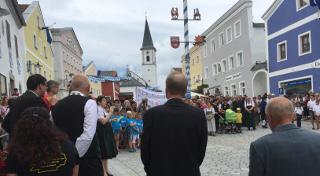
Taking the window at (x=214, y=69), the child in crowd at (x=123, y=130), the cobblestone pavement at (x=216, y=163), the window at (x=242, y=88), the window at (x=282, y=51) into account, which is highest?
the window at (x=282, y=51)

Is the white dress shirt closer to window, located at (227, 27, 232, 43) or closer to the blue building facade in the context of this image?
the blue building facade

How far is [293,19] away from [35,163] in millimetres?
21949

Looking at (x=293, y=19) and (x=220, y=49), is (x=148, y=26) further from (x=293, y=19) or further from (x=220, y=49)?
(x=293, y=19)

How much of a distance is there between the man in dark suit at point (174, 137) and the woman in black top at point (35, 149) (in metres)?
0.90

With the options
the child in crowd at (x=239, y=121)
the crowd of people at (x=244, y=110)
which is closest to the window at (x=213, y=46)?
the crowd of people at (x=244, y=110)

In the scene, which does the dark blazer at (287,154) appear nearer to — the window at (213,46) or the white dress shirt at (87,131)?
the white dress shirt at (87,131)

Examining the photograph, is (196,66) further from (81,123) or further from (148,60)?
(148,60)

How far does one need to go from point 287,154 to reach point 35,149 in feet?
6.45

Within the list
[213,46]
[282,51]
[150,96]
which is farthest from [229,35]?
[150,96]

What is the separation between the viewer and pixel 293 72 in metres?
20.6

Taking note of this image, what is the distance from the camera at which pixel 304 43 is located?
19.6 m

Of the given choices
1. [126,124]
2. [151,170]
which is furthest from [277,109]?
[126,124]

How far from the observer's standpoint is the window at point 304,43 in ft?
62.8

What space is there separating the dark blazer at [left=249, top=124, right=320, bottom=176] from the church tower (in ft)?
298
